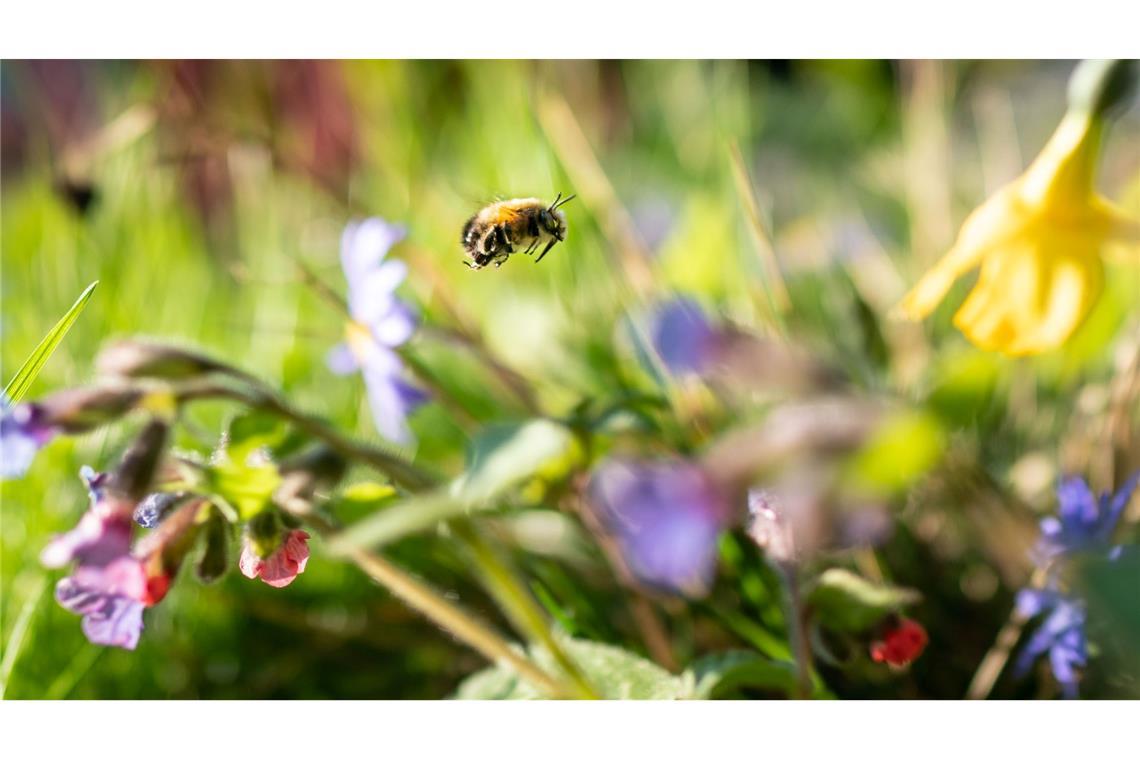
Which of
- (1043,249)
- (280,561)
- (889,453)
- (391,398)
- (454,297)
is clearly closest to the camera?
(889,453)

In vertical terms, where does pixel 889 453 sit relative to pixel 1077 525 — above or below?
above

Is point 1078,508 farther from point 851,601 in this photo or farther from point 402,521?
point 402,521

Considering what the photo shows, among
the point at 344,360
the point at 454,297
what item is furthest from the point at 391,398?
the point at 454,297

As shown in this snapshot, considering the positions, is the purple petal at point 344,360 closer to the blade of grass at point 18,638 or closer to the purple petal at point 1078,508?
the blade of grass at point 18,638

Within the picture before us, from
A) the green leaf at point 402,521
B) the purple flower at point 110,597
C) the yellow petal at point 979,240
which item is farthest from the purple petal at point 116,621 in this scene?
the yellow petal at point 979,240

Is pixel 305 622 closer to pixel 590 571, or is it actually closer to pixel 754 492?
pixel 590 571

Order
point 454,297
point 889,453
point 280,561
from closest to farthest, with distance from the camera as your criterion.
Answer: point 889,453 < point 280,561 < point 454,297
